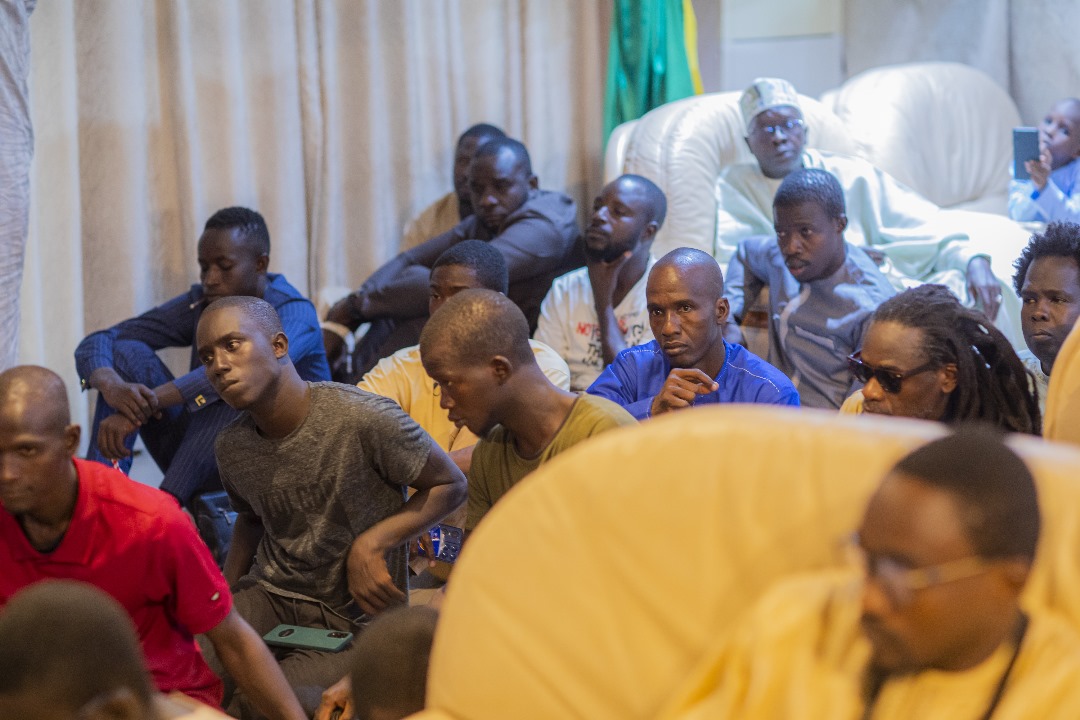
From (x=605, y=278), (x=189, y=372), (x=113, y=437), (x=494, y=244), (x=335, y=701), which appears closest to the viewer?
(x=335, y=701)

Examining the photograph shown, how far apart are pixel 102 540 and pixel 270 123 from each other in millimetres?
3024

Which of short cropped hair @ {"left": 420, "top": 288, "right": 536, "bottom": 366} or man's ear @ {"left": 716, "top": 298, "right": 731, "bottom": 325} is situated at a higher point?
short cropped hair @ {"left": 420, "top": 288, "right": 536, "bottom": 366}

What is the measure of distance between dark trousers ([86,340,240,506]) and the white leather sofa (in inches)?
69.1

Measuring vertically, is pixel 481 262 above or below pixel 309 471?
above

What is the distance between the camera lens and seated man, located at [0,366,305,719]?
1853 mm

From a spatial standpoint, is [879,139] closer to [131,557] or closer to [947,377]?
[947,377]

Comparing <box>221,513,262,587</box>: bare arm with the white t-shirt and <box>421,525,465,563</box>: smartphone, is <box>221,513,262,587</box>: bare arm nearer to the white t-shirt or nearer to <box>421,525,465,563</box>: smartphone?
<box>421,525,465,563</box>: smartphone

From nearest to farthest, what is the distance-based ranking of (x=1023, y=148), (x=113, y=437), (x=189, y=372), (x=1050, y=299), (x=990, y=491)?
(x=990, y=491)
(x=1050, y=299)
(x=113, y=437)
(x=189, y=372)
(x=1023, y=148)

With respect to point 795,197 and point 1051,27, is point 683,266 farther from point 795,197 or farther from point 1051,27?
point 1051,27

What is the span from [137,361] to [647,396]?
164cm

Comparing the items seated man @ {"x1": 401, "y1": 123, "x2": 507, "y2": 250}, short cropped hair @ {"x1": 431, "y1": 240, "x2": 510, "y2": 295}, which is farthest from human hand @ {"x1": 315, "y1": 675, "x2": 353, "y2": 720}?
seated man @ {"x1": 401, "y1": 123, "x2": 507, "y2": 250}

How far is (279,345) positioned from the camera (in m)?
2.47

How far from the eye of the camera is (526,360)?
2.16m

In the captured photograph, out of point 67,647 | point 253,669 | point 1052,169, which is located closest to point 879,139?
point 1052,169
